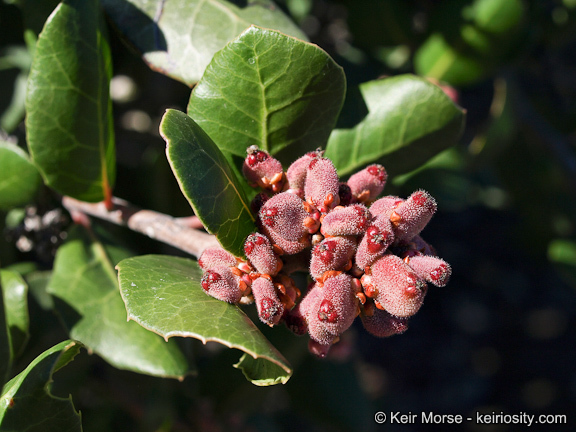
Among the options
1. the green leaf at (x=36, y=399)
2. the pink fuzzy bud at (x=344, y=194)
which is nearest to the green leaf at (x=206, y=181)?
the pink fuzzy bud at (x=344, y=194)

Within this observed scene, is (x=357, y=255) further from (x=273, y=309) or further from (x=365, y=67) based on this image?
(x=365, y=67)

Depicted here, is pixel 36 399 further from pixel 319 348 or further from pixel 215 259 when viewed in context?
pixel 319 348

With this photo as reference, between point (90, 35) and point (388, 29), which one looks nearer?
point (90, 35)

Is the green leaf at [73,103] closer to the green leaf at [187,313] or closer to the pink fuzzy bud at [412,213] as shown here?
the green leaf at [187,313]

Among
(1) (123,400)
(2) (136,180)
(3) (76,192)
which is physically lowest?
(1) (123,400)

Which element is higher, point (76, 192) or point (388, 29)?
point (388, 29)

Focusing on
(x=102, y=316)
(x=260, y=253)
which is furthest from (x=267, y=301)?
(x=102, y=316)

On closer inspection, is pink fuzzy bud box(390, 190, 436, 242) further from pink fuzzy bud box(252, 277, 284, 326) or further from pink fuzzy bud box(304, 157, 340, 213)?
pink fuzzy bud box(252, 277, 284, 326)

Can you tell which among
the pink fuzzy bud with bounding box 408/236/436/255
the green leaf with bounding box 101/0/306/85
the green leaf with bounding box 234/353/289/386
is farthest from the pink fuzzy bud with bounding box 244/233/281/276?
the green leaf with bounding box 101/0/306/85

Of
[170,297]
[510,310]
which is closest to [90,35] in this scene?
[170,297]
